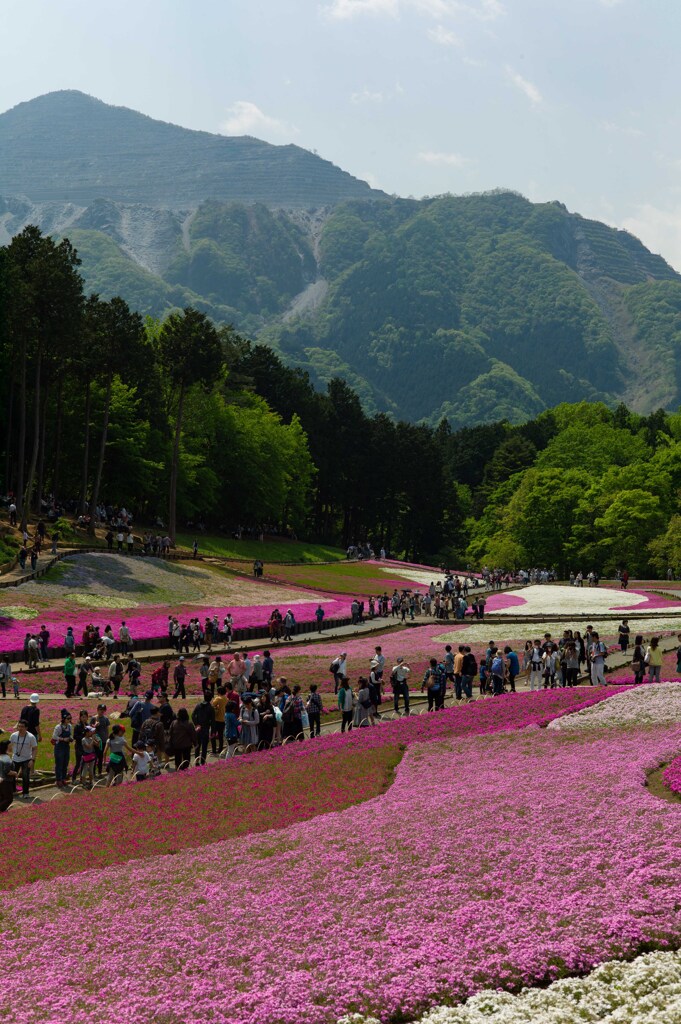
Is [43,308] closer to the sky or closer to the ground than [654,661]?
closer to the sky

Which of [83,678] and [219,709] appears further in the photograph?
[83,678]

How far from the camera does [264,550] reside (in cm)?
11006

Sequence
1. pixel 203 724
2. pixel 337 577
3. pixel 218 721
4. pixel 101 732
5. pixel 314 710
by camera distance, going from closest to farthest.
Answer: pixel 101 732 < pixel 203 724 < pixel 218 721 < pixel 314 710 < pixel 337 577

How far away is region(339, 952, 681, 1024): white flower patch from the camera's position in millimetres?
14688

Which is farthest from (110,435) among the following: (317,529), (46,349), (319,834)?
(319,834)

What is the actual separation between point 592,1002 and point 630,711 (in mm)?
18531

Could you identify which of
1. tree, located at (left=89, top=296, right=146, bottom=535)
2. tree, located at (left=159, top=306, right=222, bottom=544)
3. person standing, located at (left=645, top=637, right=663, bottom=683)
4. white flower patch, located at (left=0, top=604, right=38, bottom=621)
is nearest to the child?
person standing, located at (left=645, top=637, right=663, bottom=683)

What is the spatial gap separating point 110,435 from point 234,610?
36198 mm

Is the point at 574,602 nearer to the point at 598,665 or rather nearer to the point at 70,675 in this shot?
the point at 598,665

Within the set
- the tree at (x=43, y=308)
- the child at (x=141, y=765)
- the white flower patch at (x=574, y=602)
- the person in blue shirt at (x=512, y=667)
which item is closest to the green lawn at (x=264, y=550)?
the tree at (x=43, y=308)

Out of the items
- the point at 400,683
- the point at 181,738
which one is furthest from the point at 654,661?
the point at 181,738

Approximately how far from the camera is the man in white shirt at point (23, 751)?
1094 inches

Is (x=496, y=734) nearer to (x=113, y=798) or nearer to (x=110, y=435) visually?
(x=113, y=798)

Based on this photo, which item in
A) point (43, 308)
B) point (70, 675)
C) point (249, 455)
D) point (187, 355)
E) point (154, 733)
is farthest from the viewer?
point (249, 455)
